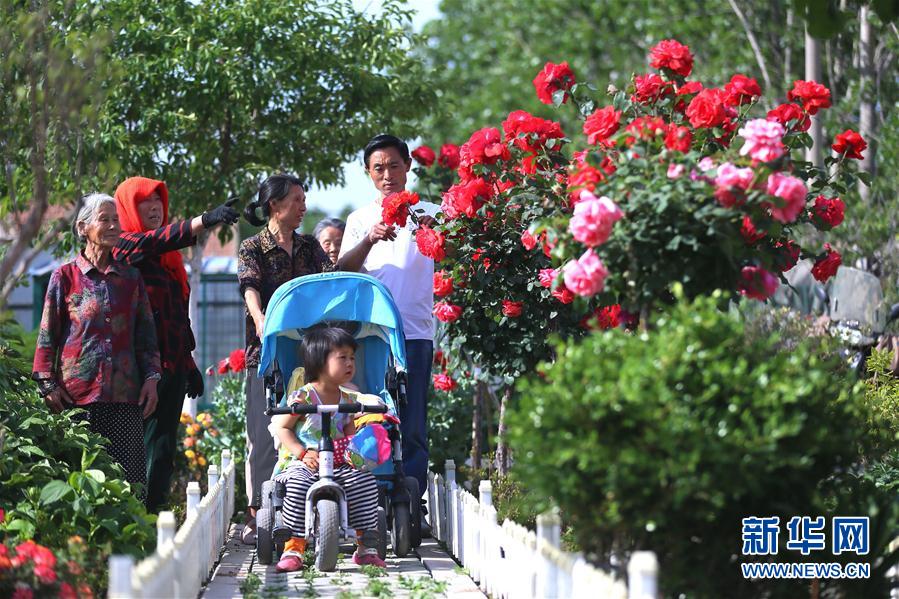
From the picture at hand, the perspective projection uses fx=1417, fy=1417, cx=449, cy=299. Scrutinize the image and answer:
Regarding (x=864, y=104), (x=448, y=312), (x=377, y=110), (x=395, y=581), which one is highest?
(x=864, y=104)

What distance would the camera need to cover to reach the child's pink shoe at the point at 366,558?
23.4ft

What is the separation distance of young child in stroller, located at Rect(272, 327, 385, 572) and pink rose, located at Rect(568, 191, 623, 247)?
230 centimetres

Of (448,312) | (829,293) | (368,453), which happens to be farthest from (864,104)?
(368,453)

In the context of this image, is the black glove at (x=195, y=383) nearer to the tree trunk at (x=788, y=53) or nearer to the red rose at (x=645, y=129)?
the red rose at (x=645, y=129)

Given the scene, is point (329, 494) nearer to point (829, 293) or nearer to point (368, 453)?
point (368, 453)

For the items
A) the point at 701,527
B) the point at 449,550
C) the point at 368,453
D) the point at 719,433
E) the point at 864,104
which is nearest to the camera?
the point at 719,433

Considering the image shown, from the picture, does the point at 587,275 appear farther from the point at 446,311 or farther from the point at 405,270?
the point at 405,270

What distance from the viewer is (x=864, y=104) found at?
1925cm

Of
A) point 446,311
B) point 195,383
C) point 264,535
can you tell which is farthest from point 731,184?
point 195,383

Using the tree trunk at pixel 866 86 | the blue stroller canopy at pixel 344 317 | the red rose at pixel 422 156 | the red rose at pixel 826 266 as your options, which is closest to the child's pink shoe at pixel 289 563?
the blue stroller canopy at pixel 344 317

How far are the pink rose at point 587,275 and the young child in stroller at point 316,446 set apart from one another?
213 centimetres

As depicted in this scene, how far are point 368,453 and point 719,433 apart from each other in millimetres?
3175

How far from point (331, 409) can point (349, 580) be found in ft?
2.80

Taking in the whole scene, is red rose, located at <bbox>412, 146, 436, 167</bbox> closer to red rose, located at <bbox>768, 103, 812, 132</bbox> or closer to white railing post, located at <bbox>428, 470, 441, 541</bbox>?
white railing post, located at <bbox>428, 470, 441, 541</bbox>
